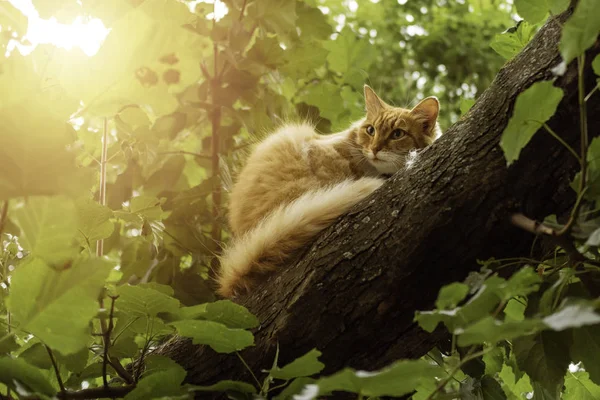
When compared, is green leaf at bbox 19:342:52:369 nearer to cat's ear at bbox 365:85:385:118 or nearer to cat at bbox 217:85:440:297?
Result: cat at bbox 217:85:440:297

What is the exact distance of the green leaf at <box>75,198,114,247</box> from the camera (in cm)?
91

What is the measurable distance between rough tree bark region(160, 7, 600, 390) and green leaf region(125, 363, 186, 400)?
0.23 m

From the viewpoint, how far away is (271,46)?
4.91ft

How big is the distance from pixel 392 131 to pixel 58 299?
5.26 feet

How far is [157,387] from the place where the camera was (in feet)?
2.29

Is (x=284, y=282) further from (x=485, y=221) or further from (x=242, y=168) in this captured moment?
(x=242, y=168)

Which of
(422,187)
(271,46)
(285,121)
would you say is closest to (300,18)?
(271,46)

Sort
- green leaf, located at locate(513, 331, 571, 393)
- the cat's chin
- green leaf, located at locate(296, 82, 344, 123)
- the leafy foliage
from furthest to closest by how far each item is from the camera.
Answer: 1. the cat's chin
2. green leaf, located at locate(296, 82, 344, 123)
3. green leaf, located at locate(513, 331, 571, 393)
4. the leafy foliage

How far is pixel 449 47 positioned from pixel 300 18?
14.8 feet

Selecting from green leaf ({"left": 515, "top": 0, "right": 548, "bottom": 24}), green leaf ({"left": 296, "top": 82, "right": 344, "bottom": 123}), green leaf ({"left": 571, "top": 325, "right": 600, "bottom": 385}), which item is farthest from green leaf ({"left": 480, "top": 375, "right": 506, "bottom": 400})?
green leaf ({"left": 296, "top": 82, "right": 344, "bottom": 123})

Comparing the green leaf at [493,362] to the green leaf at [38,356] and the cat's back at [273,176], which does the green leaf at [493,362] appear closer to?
the cat's back at [273,176]

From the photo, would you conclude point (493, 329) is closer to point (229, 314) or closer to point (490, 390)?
point (229, 314)

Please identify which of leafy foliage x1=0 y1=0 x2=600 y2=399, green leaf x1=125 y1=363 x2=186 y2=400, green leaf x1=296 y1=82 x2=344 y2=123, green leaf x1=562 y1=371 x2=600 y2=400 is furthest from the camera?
green leaf x1=296 y1=82 x2=344 y2=123

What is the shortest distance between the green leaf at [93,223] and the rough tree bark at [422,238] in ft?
0.85
